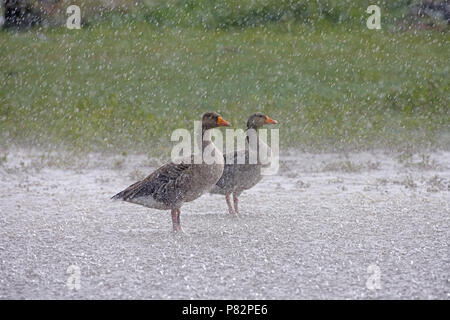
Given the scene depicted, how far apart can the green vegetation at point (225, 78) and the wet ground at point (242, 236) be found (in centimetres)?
240

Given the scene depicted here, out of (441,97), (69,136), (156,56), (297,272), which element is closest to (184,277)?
(297,272)

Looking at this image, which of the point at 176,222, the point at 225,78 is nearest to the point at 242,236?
the point at 176,222

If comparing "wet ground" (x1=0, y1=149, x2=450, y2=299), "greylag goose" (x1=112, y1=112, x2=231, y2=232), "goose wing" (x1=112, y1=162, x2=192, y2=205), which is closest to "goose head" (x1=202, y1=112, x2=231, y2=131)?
"greylag goose" (x1=112, y1=112, x2=231, y2=232)

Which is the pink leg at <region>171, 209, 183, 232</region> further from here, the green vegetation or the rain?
the green vegetation

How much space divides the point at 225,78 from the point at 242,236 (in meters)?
10.9

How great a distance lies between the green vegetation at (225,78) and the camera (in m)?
15.9

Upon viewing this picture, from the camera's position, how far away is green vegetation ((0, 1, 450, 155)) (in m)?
15.9

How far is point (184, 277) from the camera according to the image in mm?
6809

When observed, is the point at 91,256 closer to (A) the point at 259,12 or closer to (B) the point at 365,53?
(B) the point at 365,53

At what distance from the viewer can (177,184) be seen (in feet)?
27.3

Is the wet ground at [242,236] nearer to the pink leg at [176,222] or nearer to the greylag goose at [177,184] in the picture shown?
the pink leg at [176,222]

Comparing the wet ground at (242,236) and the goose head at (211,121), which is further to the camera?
the goose head at (211,121)
